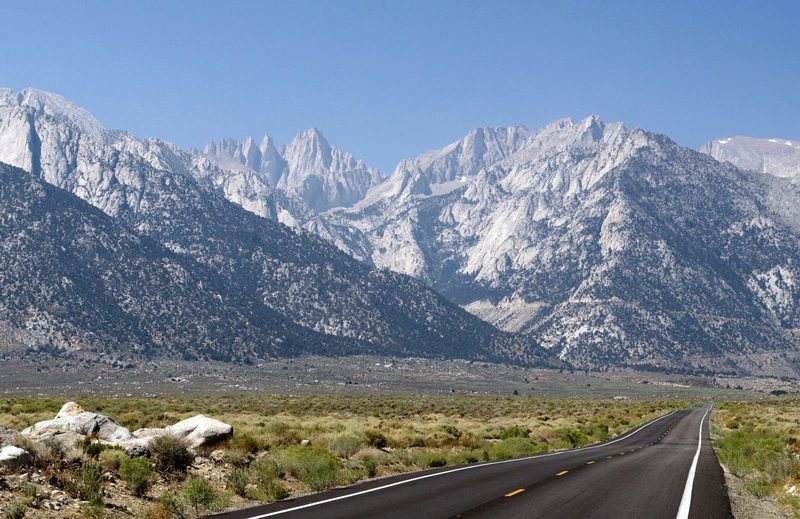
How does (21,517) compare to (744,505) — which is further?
(744,505)

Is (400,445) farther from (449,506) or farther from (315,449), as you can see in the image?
(449,506)

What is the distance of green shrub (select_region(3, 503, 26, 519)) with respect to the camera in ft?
47.7

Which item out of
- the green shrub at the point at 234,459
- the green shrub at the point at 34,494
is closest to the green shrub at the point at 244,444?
the green shrub at the point at 234,459

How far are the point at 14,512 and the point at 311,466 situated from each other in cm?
1020

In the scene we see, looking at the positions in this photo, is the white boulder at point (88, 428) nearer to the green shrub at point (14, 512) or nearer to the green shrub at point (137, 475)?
the green shrub at point (137, 475)

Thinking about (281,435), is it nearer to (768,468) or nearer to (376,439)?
(376,439)

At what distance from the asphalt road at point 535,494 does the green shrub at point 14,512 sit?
4.02 meters

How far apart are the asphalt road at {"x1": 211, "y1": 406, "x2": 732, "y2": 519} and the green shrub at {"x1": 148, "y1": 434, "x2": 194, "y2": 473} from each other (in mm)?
5030

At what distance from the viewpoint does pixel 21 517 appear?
48.1 feet

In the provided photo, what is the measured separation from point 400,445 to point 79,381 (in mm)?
161159

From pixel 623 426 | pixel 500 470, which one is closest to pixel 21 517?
pixel 500 470

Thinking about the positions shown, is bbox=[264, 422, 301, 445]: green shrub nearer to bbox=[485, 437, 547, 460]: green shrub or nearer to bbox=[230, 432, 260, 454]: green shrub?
bbox=[230, 432, 260, 454]: green shrub

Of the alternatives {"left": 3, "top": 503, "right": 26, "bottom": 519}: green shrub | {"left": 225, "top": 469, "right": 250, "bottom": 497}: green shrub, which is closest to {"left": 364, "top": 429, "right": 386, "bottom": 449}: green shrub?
{"left": 225, "top": 469, "right": 250, "bottom": 497}: green shrub

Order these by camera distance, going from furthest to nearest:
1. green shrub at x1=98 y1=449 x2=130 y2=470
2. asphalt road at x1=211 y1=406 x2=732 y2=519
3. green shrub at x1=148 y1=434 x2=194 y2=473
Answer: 1. green shrub at x1=148 y1=434 x2=194 y2=473
2. green shrub at x1=98 y1=449 x2=130 y2=470
3. asphalt road at x1=211 y1=406 x2=732 y2=519
